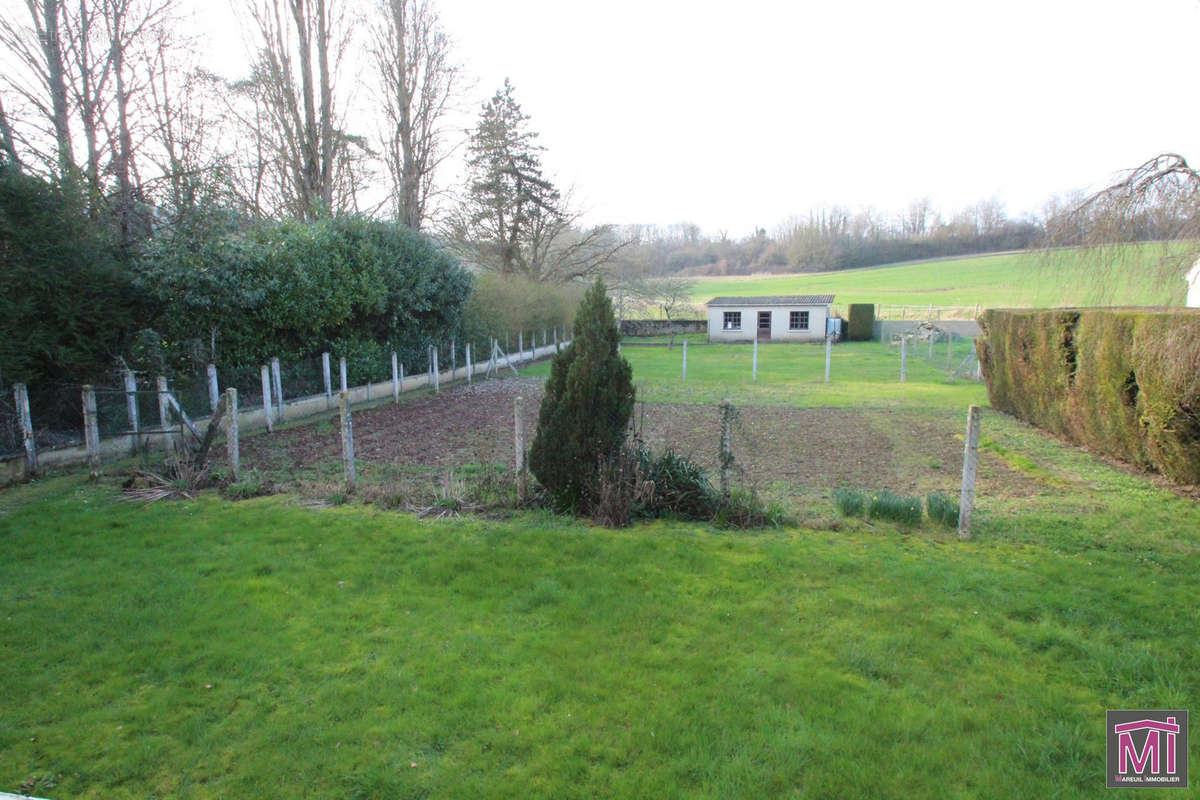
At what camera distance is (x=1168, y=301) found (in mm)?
7953

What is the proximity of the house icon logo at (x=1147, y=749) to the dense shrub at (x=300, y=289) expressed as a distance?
12738 mm

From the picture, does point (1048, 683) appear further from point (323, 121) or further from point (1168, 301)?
point (323, 121)

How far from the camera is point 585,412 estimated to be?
20.1ft

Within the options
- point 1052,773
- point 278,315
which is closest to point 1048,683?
point 1052,773

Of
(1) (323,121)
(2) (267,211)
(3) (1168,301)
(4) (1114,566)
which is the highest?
(1) (323,121)

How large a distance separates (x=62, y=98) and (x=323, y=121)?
6557 mm

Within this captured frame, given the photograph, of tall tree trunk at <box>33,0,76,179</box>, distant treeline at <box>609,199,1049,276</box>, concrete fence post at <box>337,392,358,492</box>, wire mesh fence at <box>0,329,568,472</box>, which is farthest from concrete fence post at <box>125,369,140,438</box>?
distant treeline at <box>609,199,1049,276</box>

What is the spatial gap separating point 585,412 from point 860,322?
35369 mm

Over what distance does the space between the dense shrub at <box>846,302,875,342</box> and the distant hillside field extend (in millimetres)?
6985

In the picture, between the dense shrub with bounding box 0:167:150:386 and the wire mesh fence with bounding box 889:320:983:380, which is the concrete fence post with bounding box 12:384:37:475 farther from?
→ the wire mesh fence with bounding box 889:320:983:380

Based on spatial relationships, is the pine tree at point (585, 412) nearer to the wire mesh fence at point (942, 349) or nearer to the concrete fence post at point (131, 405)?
the concrete fence post at point (131, 405)

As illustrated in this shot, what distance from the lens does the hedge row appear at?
7203 millimetres

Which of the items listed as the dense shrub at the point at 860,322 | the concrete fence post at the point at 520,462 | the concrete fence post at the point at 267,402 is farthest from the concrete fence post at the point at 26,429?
the dense shrub at the point at 860,322

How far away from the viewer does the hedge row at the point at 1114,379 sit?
7.20m
